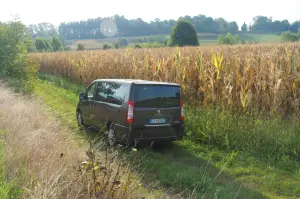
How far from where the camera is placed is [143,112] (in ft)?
23.2

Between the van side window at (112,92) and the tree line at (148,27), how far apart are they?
338 feet

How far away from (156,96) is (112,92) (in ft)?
4.26

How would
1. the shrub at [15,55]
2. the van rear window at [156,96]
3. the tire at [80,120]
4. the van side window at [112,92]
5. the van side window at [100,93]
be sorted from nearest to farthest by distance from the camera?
1. the van rear window at [156,96]
2. the van side window at [112,92]
3. the van side window at [100,93]
4. the tire at [80,120]
5. the shrub at [15,55]

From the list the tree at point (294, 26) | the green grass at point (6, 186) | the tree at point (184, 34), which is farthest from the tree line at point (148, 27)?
the green grass at point (6, 186)

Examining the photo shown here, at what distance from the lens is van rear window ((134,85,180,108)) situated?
713cm

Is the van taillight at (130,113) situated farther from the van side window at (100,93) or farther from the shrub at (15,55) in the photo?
the shrub at (15,55)

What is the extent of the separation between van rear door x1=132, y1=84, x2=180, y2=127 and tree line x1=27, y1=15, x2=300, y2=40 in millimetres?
103255

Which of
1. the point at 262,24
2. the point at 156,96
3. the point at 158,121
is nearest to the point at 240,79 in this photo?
the point at 156,96

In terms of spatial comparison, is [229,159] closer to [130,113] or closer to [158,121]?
[158,121]

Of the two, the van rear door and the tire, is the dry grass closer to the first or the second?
the van rear door

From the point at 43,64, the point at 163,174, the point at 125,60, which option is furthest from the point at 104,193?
the point at 43,64

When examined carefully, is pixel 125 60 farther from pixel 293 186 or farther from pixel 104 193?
pixel 104 193

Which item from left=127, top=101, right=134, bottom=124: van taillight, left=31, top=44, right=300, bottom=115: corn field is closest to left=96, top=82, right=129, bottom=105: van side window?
left=127, top=101, right=134, bottom=124: van taillight

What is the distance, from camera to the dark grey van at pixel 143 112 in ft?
23.0
